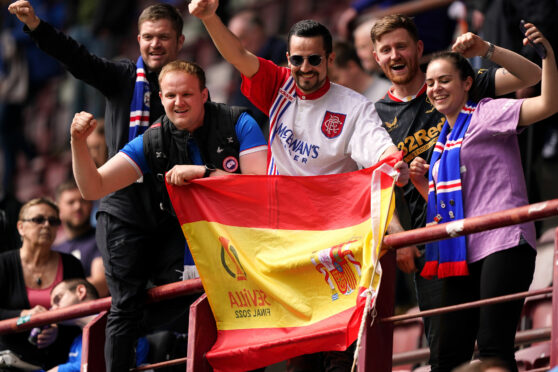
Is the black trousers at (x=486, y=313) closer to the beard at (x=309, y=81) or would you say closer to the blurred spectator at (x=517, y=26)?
the beard at (x=309, y=81)

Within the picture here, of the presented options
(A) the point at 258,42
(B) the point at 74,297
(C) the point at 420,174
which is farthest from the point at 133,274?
(A) the point at 258,42

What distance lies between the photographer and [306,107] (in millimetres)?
5090

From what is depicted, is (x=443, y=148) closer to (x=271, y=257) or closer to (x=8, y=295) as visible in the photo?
(x=271, y=257)

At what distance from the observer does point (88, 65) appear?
220 inches

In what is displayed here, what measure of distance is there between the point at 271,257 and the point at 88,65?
5.11 feet

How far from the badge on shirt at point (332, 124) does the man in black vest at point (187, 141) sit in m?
0.37

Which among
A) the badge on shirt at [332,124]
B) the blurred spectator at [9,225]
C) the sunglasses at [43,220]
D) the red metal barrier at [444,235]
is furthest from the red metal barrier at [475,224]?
the blurred spectator at [9,225]

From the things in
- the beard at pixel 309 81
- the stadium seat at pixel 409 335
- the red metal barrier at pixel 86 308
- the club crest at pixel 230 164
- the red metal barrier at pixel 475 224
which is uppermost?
the beard at pixel 309 81

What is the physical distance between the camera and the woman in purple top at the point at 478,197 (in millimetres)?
4344

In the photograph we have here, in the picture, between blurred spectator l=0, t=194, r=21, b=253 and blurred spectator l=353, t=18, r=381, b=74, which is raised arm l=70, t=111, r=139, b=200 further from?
blurred spectator l=0, t=194, r=21, b=253

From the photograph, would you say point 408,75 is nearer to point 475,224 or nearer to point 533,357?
point 475,224

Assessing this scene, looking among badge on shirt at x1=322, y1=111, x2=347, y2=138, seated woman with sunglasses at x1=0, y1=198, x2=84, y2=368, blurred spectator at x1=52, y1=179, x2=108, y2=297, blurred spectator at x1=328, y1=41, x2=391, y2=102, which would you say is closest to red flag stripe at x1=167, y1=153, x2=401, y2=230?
badge on shirt at x1=322, y1=111, x2=347, y2=138

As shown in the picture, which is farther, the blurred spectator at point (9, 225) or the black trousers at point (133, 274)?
the blurred spectator at point (9, 225)

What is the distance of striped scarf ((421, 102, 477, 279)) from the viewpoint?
4.54 metres
